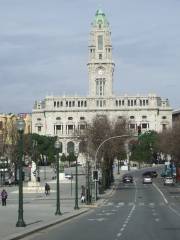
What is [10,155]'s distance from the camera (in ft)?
387

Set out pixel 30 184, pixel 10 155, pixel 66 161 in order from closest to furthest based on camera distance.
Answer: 1. pixel 30 184
2. pixel 10 155
3. pixel 66 161

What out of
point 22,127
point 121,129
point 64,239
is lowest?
point 64,239

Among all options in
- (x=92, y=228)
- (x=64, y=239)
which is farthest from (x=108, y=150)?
(x=64, y=239)

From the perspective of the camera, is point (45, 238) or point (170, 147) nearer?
point (45, 238)

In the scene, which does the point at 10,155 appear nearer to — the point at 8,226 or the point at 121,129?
the point at 121,129

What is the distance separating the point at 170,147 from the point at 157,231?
91.7 meters

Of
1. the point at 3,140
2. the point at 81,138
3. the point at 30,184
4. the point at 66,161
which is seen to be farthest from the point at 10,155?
the point at 66,161

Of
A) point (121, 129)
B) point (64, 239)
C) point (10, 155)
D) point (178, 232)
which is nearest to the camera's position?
point (64, 239)

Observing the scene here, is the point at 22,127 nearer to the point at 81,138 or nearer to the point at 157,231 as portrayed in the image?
the point at 157,231

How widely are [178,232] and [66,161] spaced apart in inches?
6689

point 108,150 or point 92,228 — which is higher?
point 108,150

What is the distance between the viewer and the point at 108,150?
95.9 meters

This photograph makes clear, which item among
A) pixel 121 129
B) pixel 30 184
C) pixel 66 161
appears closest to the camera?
pixel 30 184

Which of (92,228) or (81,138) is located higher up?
(81,138)
